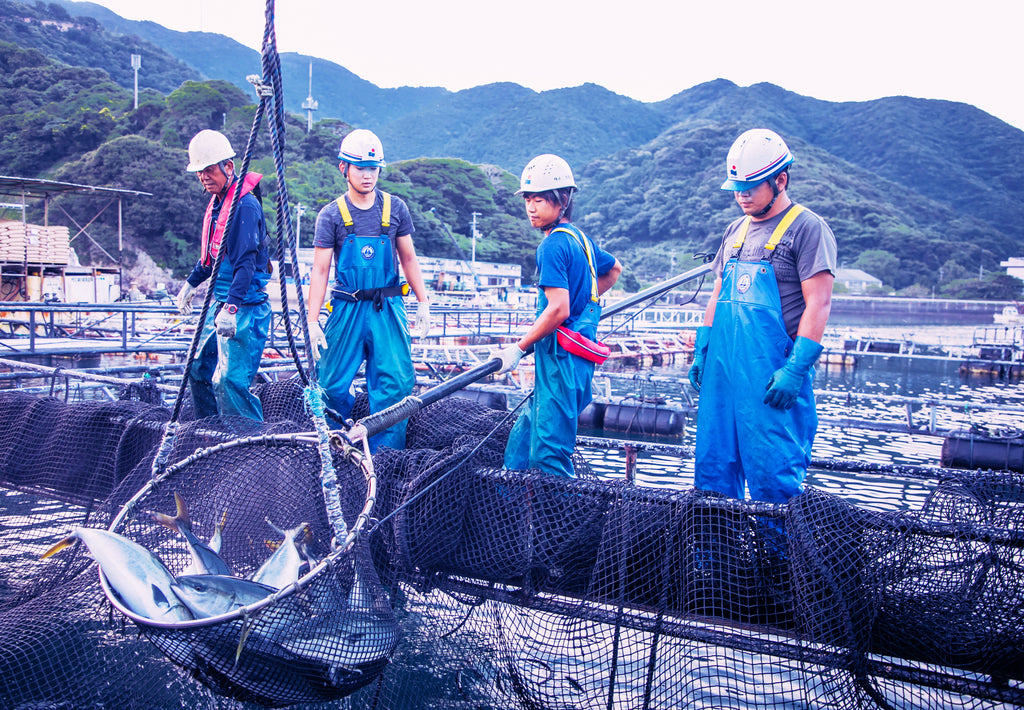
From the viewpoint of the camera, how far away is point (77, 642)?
125 inches

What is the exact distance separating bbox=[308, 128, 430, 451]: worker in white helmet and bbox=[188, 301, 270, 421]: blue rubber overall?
43cm

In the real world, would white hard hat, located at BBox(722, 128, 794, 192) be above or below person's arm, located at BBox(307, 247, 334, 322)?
above

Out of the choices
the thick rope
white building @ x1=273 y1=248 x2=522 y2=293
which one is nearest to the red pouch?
the thick rope

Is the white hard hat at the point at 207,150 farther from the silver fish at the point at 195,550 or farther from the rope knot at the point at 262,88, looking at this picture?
the silver fish at the point at 195,550

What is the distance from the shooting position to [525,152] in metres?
163

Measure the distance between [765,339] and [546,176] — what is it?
4.60 ft

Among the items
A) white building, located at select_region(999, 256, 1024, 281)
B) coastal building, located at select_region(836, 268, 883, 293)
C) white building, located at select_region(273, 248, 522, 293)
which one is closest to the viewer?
white building, located at select_region(273, 248, 522, 293)

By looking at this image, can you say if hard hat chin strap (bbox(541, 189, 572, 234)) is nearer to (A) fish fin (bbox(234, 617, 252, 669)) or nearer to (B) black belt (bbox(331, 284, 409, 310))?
(B) black belt (bbox(331, 284, 409, 310))

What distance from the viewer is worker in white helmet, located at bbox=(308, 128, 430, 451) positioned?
4.78 metres

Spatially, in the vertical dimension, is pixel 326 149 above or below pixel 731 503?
above

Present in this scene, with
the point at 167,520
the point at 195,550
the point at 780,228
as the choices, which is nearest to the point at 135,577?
the point at 195,550

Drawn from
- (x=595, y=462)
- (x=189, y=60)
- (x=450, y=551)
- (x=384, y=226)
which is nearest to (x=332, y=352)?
(x=384, y=226)

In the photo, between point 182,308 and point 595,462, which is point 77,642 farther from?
point 595,462

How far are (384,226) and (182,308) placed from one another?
1.77 meters
